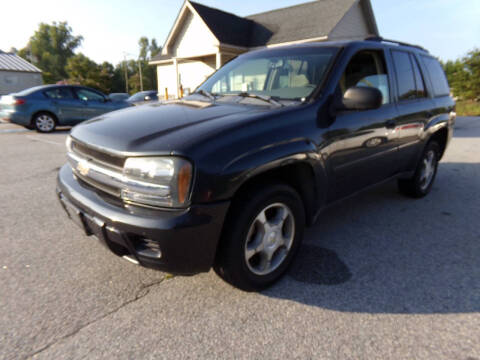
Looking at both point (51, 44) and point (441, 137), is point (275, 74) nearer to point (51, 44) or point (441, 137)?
point (441, 137)

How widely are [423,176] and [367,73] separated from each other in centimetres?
198

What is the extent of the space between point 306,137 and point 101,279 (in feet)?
6.18

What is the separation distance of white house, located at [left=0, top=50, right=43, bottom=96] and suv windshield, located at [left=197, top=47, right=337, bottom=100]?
137 ft

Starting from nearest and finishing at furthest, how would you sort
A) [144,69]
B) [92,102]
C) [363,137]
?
[363,137], [92,102], [144,69]

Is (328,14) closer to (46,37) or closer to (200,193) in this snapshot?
(200,193)

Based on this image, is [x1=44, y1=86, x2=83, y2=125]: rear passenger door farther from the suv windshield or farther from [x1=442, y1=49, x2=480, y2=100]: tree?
[x1=442, y1=49, x2=480, y2=100]: tree

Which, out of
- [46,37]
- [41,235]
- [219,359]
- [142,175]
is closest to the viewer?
[219,359]

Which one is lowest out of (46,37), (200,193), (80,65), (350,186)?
(350,186)

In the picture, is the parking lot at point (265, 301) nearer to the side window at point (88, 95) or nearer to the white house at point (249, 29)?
the side window at point (88, 95)


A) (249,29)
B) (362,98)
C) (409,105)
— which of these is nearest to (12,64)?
(249,29)

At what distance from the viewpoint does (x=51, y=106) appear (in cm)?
1090

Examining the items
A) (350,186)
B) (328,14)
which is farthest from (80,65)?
(350,186)

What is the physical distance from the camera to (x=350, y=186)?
3.09 metres

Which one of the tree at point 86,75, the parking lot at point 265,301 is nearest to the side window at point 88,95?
the parking lot at point 265,301
